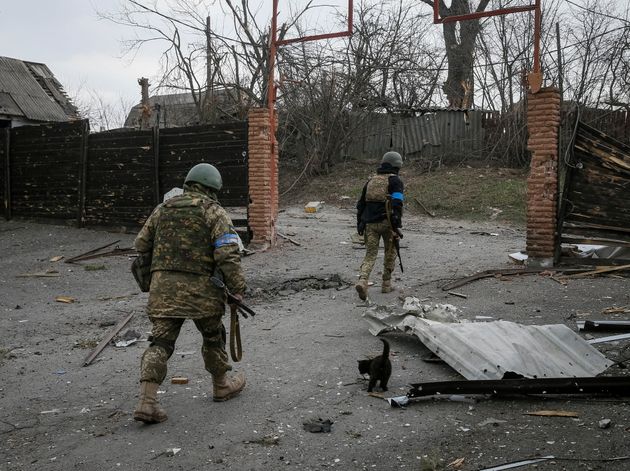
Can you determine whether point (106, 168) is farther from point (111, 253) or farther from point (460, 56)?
point (460, 56)

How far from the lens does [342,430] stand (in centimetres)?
393

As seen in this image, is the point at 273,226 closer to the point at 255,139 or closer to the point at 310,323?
the point at 255,139

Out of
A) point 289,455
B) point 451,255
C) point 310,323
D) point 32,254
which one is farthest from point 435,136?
point 289,455

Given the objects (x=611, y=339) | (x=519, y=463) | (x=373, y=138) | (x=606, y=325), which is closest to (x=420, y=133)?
(x=373, y=138)

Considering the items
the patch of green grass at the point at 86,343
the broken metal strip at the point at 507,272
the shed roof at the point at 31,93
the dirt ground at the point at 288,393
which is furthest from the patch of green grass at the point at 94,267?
the shed roof at the point at 31,93

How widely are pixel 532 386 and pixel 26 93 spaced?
886 inches

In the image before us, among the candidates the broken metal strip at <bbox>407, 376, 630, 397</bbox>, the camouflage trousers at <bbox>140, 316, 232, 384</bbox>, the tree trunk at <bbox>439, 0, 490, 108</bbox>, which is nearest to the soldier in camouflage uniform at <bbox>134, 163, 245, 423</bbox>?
the camouflage trousers at <bbox>140, 316, 232, 384</bbox>

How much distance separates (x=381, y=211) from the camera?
782 cm

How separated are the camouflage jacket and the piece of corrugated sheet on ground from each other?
1.80m

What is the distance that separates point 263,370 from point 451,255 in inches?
251

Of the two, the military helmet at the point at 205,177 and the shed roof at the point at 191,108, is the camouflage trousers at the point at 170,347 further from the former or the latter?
the shed roof at the point at 191,108

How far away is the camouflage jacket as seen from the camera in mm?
4145

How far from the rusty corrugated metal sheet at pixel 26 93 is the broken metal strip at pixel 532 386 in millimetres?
20243

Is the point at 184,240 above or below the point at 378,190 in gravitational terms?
below
